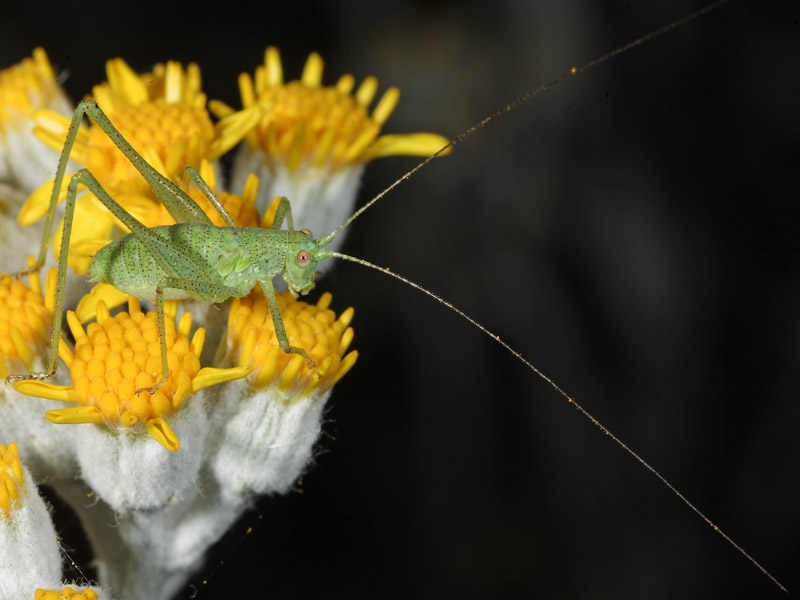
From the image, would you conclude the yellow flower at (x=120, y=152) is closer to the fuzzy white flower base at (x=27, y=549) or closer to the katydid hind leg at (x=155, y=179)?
Result: the katydid hind leg at (x=155, y=179)

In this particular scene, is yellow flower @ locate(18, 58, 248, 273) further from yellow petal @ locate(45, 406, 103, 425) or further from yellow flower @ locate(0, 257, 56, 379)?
yellow petal @ locate(45, 406, 103, 425)

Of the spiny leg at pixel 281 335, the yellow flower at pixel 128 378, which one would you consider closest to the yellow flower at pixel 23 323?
the yellow flower at pixel 128 378

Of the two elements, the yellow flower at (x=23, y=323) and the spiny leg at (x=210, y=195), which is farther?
the spiny leg at (x=210, y=195)

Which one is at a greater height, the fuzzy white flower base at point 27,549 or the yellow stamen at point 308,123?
the yellow stamen at point 308,123

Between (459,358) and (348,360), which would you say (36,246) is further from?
(459,358)

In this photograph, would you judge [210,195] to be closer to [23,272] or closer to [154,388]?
[23,272]

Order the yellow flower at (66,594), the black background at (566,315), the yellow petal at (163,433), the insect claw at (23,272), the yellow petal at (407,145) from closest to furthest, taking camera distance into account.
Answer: the yellow flower at (66,594) < the yellow petal at (163,433) < the insect claw at (23,272) < the yellow petal at (407,145) < the black background at (566,315)
